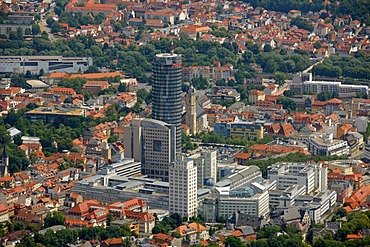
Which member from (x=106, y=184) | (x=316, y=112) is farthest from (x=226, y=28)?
(x=106, y=184)

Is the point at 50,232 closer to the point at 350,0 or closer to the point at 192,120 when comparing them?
Answer: the point at 192,120

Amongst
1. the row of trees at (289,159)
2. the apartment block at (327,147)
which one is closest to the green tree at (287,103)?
the apartment block at (327,147)

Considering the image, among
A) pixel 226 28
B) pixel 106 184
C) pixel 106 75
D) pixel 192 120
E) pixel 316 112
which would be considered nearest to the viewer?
pixel 106 184

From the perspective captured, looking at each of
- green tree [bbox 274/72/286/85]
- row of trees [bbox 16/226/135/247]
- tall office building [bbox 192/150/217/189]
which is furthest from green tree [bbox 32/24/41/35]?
row of trees [bbox 16/226/135/247]

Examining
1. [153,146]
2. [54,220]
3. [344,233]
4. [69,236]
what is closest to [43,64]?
[153,146]

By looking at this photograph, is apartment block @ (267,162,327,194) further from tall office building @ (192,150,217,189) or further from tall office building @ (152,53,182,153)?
tall office building @ (152,53,182,153)

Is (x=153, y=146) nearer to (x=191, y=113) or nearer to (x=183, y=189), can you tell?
(x=183, y=189)
